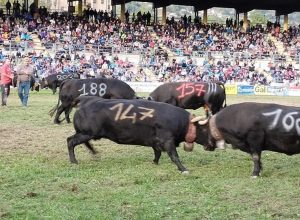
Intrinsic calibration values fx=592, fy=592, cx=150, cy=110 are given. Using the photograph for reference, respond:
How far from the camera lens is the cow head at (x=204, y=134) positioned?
926 cm

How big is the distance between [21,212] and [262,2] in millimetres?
52107

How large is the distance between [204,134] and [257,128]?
34.5 inches

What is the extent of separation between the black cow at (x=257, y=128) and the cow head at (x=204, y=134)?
0.06ft

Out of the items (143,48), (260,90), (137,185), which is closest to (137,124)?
(137,185)

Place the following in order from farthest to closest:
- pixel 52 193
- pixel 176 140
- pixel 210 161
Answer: pixel 210 161 → pixel 176 140 → pixel 52 193

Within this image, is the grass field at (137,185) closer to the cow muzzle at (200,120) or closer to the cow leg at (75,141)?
the cow leg at (75,141)

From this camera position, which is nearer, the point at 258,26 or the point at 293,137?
the point at 293,137

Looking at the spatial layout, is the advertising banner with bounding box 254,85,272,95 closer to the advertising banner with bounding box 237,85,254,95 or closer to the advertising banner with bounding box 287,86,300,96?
the advertising banner with bounding box 237,85,254,95

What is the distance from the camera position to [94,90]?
49.3ft

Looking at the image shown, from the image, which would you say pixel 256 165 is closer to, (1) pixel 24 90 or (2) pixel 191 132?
(2) pixel 191 132

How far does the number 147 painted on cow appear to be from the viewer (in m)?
15.2

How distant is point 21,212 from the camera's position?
6.62 metres

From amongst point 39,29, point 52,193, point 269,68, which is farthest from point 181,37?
point 52,193

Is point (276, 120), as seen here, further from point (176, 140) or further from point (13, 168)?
point (13, 168)
